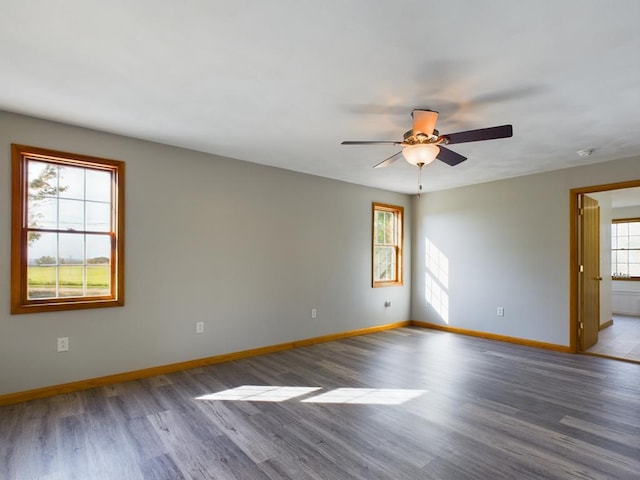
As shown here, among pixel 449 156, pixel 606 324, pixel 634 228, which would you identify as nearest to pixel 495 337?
pixel 606 324

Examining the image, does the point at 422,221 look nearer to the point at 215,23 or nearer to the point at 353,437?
the point at 353,437

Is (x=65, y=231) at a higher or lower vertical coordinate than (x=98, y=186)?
lower

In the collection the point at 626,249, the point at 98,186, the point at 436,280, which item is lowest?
the point at 436,280

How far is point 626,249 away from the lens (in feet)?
26.0

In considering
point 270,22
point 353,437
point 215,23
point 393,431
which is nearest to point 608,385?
point 393,431

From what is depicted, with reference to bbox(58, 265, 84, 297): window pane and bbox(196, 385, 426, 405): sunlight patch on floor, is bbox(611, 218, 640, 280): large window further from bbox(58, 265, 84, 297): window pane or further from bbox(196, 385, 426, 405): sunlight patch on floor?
bbox(58, 265, 84, 297): window pane

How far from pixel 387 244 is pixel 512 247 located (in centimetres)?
207

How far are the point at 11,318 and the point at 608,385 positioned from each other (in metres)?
5.74

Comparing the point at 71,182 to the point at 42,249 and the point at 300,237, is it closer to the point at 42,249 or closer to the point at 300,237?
the point at 42,249

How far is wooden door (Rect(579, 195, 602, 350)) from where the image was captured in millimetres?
4723

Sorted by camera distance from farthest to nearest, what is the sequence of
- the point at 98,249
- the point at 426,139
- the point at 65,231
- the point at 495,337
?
the point at 495,337 → the point at 98,249 → the point at 65,231 → the point at 426,139

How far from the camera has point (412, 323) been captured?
661 cm

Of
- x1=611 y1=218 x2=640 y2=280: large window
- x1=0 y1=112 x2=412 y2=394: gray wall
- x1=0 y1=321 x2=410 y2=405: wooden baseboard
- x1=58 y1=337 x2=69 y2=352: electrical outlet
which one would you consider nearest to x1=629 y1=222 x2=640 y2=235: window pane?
x1=611 y1=218 x2=640 y2=280: large window

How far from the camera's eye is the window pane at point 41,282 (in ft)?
10.3
